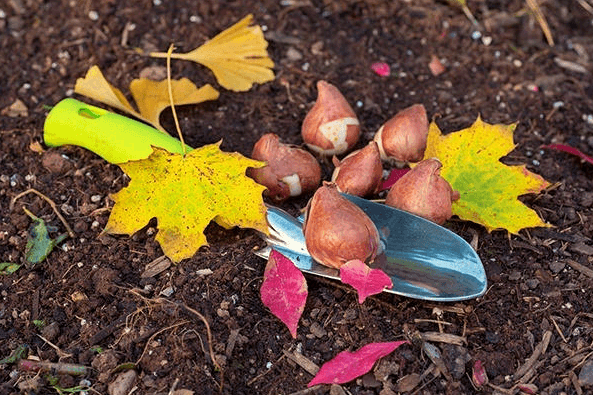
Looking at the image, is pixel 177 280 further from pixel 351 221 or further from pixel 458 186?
pixel 458 186

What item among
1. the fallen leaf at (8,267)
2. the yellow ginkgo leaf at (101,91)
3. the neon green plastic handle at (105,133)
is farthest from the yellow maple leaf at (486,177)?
the fallen leaf at (8,267)

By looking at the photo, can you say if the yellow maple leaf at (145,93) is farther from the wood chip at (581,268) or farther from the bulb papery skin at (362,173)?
the wood chip at (581,268)

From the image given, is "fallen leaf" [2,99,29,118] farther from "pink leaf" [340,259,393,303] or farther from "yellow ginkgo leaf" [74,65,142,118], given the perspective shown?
"pink leaf" [340,259,393,303]

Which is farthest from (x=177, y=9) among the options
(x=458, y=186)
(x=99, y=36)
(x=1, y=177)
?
(x=458, y=186)

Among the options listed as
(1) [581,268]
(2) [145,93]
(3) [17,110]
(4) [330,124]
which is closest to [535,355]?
(1) [581,268]

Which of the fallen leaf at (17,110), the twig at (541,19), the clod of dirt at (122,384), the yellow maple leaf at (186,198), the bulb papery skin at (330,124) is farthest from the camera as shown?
the twig at (541,19)
